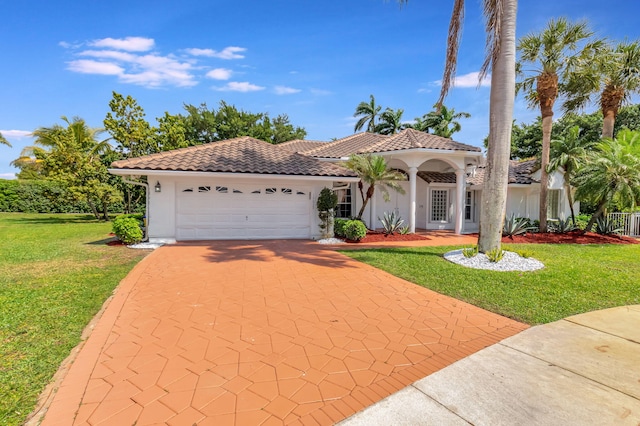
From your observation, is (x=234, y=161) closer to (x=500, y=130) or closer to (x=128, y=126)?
(x=500, y=130)

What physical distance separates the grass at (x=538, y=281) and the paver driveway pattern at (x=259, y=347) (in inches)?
24.4

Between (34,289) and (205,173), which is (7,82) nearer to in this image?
(205,173)

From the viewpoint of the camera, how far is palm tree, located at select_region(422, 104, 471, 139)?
33.0 metres

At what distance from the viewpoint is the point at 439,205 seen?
19.2m

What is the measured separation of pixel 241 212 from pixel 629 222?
1989cm

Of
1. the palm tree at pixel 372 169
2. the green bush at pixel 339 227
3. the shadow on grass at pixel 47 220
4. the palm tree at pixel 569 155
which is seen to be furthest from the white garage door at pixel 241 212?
the shadow on grass at pixel 47 220

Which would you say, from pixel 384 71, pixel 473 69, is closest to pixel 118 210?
pixel 384 71

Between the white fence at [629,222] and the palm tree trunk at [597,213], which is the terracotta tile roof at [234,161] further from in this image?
the white fence at [629,222]

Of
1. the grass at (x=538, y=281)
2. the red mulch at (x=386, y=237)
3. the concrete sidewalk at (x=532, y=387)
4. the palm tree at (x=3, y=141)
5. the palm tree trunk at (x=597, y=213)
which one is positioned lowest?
the concrete sidewalk at (x=532, y=387)

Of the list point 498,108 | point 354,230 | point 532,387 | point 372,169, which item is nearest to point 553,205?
point 372,169

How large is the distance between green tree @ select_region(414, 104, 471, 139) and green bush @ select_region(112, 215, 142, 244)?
29.5 metres

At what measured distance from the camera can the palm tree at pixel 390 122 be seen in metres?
34.4

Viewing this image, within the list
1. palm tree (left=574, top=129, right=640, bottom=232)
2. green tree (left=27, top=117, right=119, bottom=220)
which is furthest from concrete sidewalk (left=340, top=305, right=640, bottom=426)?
green tree (left=27, top=117, right=119, bottom=220)

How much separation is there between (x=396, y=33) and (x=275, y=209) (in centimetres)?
875
